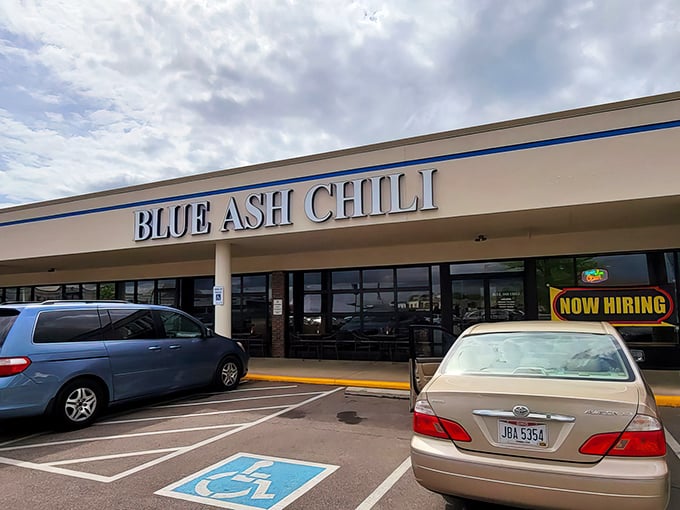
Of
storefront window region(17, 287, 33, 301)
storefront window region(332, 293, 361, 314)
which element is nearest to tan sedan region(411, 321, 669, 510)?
storefront window region(332, 293, 361, 314)

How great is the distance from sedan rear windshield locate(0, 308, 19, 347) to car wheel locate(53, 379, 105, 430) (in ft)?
3.33

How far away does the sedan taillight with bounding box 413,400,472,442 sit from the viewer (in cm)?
336

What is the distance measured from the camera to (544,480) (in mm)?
3010

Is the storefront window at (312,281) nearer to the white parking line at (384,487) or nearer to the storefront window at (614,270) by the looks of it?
the storefront window at (614,270)

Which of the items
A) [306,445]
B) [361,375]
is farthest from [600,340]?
[361,375]

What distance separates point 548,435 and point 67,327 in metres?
6.31

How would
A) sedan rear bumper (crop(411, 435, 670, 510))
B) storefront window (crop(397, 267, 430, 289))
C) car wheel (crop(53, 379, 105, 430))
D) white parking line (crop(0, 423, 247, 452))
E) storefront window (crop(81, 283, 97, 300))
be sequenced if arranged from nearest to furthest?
sedan rear bumper (crop(411, 435, 670, 510)), white parking line (crop(0, 423, 247, 452)), car wheel (crop(53, 379, 105, 430)), storefront window (crop(397, 267, 430, 289)), storefront window (crop(81, 283, 97, 300))

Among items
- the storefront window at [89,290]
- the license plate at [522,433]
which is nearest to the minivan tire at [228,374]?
the license plate at [522,433]

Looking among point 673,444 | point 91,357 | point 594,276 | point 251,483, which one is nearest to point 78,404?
point 91,357

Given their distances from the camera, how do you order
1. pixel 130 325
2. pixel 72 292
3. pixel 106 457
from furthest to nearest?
pixel 72 292 < pixel 130 325 < pixel 106 457

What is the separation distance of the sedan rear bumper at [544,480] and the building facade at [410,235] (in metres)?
6.02

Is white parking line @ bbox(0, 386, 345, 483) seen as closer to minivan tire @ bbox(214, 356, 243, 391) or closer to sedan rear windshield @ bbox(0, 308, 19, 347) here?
sedan rear windshield @ bbox(0, 308, 19, 347)

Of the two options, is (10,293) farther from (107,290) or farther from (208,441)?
(208,441)

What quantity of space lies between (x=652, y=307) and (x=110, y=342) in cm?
1064
